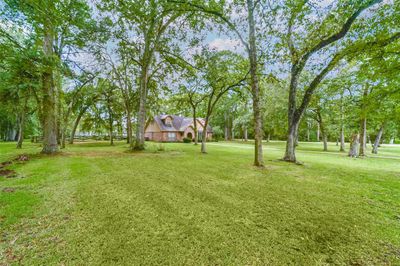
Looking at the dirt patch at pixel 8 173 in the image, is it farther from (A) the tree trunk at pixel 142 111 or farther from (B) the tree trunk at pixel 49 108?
(A) the tree trunk at pixel 142 111

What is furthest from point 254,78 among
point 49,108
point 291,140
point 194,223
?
point 49,108

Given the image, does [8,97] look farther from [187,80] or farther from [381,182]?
[381,182]

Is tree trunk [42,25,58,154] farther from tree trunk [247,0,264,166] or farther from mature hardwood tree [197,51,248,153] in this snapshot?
tree trunk [247,0,264,166]

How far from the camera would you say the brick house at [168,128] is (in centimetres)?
3634

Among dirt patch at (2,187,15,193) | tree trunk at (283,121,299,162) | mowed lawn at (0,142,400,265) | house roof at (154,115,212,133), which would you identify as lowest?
mowed lawn at (0,142,400,265)

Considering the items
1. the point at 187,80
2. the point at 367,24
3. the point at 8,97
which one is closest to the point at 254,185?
the point at 367,24

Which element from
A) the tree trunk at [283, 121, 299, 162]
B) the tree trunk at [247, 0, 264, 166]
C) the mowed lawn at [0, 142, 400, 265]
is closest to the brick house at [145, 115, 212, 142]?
the tree trunk at [283, 121, 299, 162]

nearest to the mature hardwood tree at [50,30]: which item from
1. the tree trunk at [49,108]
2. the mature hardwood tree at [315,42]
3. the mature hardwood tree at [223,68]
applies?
the tree trunk at [49,108]

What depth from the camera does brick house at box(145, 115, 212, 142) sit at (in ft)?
119

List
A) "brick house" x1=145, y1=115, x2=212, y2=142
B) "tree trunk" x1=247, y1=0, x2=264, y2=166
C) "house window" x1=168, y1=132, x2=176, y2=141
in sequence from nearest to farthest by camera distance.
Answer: "tree trunk" x1=247, y1=0, x2=264, y2=166 < "brick house" x1=145, y1=115, x2=212, y2=142 < "house window" x1=168, y1=132, x2=176, y2=141

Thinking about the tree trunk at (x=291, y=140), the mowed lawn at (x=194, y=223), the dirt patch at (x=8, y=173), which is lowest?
the mowed lawn at (x=194, y=223)

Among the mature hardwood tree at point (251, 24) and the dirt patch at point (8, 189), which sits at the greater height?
the mature hardwood tree at point (251, 24)

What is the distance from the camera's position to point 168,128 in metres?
37.0

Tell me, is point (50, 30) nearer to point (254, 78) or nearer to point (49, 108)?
point (49, 108)
